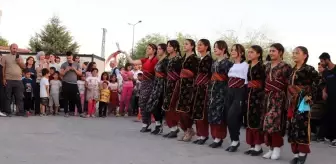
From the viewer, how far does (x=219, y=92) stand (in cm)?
764

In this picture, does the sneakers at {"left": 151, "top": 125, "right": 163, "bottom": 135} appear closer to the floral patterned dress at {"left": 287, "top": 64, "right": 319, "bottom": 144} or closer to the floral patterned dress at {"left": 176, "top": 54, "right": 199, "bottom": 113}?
the floral patterned dress at {"left": 176, "top": 54, "right": 199, "bottom": 113}

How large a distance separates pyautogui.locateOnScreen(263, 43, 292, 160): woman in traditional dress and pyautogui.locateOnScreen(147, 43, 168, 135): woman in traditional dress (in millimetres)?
2652

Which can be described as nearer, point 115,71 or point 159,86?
point 159,86

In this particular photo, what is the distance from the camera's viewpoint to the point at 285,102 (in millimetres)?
6664

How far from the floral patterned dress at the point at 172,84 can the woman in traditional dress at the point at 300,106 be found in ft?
8.44

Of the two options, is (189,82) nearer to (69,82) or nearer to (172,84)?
(172,84)

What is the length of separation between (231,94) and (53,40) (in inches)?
1738

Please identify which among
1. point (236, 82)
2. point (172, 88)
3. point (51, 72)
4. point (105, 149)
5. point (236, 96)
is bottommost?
point (105, 149)

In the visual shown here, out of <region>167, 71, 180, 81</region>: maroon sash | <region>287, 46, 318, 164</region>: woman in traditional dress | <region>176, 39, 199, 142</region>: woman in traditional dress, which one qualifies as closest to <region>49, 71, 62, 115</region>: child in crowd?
<region>167, 71, 180, 81</region>: maroon sash

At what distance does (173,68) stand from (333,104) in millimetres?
3454

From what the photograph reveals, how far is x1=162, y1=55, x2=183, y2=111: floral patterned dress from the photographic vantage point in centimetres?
852

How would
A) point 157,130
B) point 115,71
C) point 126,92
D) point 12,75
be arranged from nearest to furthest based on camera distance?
point 157,130 < point 12,75 < point 126,92 < point 115,71

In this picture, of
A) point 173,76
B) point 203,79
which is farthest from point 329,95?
point 173,76

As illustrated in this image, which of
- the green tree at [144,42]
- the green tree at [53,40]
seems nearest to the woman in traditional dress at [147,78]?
the green tree at [53,40]
